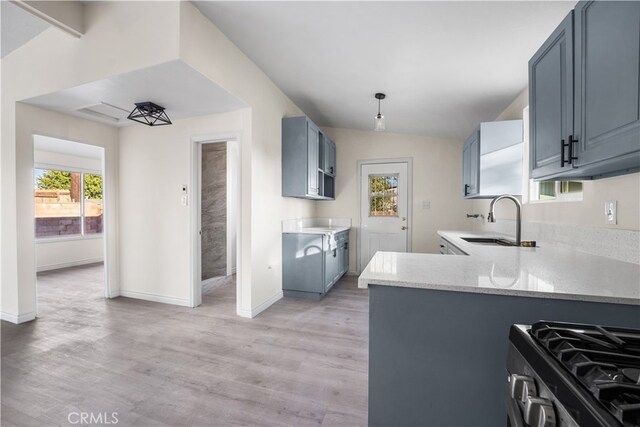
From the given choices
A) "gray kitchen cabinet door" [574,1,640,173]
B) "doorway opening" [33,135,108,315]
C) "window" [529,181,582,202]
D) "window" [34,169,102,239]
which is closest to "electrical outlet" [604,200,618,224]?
"window" [529,181,582,202]

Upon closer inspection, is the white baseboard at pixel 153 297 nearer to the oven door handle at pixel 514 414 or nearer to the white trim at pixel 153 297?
the white trim at pixel 153 297

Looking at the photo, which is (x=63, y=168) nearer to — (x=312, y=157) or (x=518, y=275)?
→ (x=312, y=157)

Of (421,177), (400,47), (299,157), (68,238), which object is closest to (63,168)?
(68,238)

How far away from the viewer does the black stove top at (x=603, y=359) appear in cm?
48

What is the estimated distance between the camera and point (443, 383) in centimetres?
119

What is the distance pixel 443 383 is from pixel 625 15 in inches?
64.7

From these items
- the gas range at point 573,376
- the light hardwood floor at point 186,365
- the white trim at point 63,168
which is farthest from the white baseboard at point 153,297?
the gas range at point 573,376

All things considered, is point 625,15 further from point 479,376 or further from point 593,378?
point 479,376

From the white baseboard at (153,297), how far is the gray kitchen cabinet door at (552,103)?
Answer: 3768mm

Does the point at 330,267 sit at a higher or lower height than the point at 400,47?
lower

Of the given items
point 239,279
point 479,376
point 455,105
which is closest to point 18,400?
point 239,279

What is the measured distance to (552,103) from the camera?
5.15ft

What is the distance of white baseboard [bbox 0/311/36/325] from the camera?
2.95m

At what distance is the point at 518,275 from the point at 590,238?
995 mm
